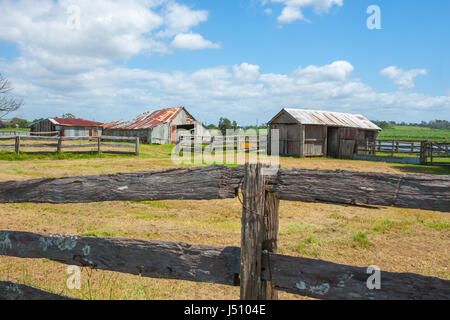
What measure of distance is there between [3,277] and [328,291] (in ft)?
15.9

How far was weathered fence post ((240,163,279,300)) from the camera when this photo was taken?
2756mm

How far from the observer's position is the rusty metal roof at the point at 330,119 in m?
24.6

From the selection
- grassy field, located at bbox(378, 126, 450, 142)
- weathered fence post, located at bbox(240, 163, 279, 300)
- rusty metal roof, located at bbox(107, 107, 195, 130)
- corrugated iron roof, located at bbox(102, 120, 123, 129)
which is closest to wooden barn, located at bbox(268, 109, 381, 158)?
rusty metal roof, located at bbox(107, 107, 195, 130)

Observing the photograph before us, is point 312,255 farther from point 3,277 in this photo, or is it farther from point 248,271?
point 3,277

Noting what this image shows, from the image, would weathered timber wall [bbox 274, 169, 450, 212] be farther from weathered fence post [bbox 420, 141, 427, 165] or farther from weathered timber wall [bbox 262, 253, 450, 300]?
weathered fence post [bbox 420, 141, 427, 165]

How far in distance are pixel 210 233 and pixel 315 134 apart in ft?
66.2

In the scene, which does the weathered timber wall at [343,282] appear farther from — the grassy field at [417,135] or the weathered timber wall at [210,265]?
the grassy field at [417,135]

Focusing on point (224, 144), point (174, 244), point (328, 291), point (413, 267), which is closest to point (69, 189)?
point (174, 244)

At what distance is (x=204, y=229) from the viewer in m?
6.93

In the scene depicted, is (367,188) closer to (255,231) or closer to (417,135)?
(255,231)

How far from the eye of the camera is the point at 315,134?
2497cm

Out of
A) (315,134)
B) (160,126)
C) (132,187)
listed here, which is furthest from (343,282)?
(160,126)

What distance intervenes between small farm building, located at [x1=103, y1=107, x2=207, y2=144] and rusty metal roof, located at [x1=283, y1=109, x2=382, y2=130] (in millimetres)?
14976

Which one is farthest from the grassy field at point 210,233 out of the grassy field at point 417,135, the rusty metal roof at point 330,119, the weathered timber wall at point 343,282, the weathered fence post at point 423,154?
the grassy field at point 417,135
